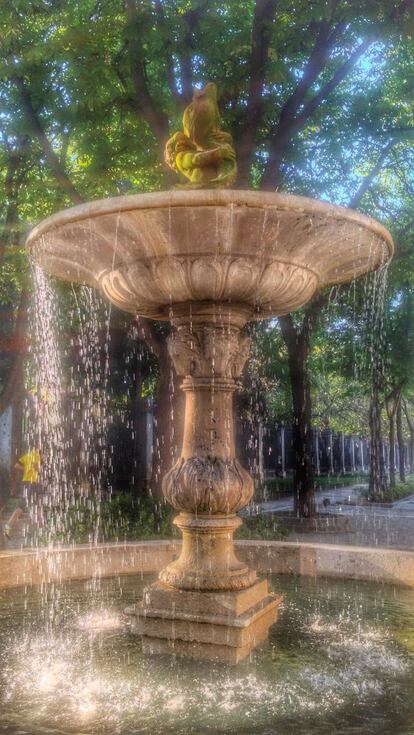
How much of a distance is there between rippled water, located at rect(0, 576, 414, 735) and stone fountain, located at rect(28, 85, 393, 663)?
0.97 ft

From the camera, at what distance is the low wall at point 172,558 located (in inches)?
251

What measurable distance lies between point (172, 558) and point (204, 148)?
4.17m

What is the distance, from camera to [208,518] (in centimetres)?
482

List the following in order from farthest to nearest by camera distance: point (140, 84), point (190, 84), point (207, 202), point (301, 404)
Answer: point (301, 404), point (190, 84), point (140, 84), point (207, 202)

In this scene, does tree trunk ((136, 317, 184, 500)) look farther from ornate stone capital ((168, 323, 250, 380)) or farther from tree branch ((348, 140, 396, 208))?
ornate stone capital ((168, 323, 250, 380))

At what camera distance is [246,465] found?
24.9m

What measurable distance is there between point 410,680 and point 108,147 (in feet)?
30.1

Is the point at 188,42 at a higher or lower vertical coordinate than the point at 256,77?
higher

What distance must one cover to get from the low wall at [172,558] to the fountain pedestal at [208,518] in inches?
68.7

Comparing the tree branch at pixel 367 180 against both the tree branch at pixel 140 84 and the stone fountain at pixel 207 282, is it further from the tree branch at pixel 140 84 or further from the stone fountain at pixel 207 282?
the stone fountain at pixel 207 282

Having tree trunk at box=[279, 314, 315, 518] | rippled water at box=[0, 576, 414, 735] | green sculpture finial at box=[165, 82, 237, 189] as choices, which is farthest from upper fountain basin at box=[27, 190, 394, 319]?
tree trunk at box=[279, 314, 315, 518]

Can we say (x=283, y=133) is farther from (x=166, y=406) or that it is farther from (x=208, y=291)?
(x=208, y=291)

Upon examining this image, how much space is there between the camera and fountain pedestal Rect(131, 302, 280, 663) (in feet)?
14.6

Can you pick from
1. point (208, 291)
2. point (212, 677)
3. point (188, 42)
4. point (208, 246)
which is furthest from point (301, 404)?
point (212, 677)
